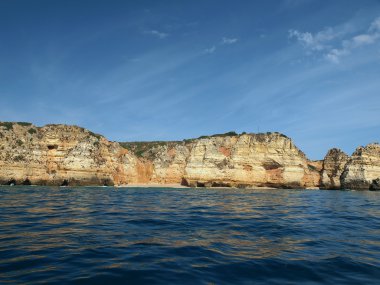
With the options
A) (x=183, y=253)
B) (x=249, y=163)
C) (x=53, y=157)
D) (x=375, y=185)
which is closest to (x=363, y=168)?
(x=375, y=185)

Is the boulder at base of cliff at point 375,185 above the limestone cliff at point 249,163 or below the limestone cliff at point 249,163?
below

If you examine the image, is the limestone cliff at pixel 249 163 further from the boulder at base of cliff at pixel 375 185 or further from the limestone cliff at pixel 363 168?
the boulder at base of cliff at pixel 375 185

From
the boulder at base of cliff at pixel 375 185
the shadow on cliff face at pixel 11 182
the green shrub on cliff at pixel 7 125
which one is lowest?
the shadow on cliff face at pixel 11 182

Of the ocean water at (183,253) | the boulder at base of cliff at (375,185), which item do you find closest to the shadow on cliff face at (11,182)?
the ocean water at (183,253)

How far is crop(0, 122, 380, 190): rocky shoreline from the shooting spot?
72375mm

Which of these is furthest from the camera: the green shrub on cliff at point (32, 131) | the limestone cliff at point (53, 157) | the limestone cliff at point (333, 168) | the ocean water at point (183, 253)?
the limestone cliff at point (333, 168)

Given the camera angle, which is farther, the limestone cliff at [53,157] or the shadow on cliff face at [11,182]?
the limestone cliff at [53,157]

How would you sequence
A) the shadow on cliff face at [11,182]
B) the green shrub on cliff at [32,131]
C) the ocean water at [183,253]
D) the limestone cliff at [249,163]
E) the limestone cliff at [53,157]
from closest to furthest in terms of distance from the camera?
the ocean water at [183,253] → the shadow on cliff face at [11,182] → the limestone cliff at [53,157] → the green shrub on cliff at [32,131] → the limestone cliff at [249,163]

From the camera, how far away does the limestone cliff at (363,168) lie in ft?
247

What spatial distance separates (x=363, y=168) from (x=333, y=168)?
1292 centimetres

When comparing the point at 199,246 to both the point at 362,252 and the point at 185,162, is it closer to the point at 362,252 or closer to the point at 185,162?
the point at 362,252

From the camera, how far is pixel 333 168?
88312 millimetres

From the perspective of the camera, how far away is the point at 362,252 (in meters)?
9.83

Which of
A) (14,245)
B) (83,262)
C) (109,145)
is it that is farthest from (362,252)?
(109,145)
